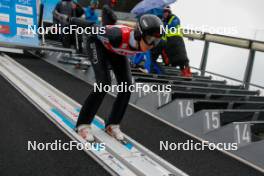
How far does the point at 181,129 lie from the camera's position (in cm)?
484

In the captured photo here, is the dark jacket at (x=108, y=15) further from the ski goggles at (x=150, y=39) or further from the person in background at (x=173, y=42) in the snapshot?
the ski goggles at (x=150, y=39)

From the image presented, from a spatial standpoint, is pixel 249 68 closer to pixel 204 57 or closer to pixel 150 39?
pixel 204 57

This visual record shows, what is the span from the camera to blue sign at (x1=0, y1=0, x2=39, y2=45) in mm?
8617

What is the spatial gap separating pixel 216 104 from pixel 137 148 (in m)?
2.00

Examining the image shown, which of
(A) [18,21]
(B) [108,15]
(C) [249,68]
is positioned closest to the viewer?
(B) [108,15]

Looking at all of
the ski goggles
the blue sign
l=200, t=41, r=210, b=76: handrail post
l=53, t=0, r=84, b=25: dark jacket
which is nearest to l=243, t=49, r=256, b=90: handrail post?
l=200, t=41, r=210, b=76: handrail post

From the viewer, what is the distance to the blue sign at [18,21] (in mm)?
8617

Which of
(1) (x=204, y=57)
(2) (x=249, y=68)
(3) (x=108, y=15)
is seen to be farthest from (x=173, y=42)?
(1) (x=204, y=57)

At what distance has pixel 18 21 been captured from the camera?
29.0 ft

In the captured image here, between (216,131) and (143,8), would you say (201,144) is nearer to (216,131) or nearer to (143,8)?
(216,131)

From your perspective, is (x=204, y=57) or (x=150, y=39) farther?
(x=204, y=57)

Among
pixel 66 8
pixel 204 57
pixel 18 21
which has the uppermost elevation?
pixel 66 8

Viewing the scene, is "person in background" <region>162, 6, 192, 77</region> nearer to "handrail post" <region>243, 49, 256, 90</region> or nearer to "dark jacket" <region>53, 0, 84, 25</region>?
"handrail post" <region>243, 49, 256, 90</region>

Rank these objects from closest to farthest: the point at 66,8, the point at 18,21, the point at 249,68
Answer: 1. the point at 249,68
2. the point at 18,21
3. the point at 66,8
